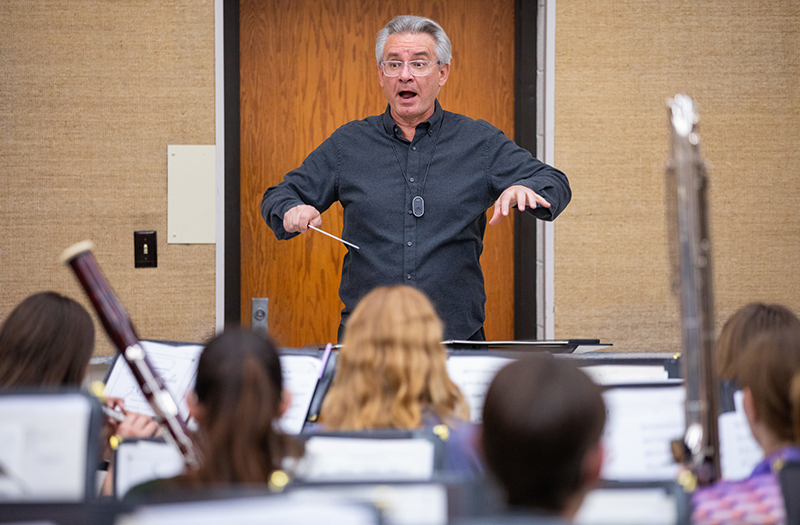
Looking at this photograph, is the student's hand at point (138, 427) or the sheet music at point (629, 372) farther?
the sheet music at point (629, 372)

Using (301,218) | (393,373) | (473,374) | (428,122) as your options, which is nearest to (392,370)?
(393,373)

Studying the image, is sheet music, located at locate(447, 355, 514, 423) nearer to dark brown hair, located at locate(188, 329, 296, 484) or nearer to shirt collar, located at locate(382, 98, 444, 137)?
dark brown hair, located at locate(188, 329, 296, 484)

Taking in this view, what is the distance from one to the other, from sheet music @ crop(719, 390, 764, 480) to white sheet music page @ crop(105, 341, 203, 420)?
1092mm

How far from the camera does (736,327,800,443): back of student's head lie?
1243 millimetres

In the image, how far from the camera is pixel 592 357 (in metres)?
1.69

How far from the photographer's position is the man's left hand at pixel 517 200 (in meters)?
1.85

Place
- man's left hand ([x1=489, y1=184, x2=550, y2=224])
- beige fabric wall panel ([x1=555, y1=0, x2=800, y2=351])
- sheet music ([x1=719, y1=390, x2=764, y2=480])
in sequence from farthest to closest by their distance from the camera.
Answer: beige fabric wall panel ([x1=555, y1=0, x2=800, y2=351]) → man's left hand ([x1=489, y1=184, x2=550, y2=224]) → sheet music ([x1=719, y1=390, x2=764, y2=480])

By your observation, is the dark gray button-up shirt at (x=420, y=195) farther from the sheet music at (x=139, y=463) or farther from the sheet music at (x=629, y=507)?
the sheet music at (x=629, y=507)

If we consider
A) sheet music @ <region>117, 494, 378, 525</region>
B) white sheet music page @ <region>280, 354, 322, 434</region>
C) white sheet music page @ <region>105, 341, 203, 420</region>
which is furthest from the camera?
white sheet music page @ <region>105, 341, 203, 420</region>

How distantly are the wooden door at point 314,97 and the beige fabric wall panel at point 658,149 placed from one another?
0.29m

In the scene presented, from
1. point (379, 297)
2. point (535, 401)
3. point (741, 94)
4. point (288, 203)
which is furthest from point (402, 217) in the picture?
point (741, 94)

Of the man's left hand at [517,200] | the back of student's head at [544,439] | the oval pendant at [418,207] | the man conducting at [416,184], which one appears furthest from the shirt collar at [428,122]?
the back of student's head at [544,439]

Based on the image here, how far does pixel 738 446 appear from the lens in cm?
140

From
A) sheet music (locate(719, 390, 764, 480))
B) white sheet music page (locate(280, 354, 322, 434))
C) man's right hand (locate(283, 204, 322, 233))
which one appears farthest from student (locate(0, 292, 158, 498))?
sheet music (locate(719, 390, 764, 480))
